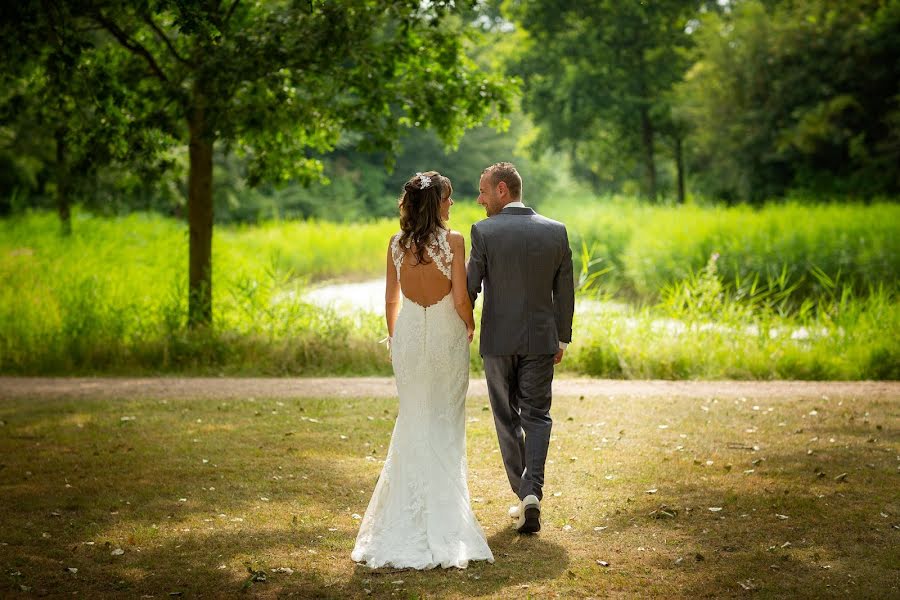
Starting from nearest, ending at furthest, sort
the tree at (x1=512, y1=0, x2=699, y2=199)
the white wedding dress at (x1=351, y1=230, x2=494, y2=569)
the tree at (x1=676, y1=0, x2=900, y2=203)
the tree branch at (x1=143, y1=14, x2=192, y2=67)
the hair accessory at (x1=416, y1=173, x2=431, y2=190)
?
the white wedding dress at (x1=351, y1=230, x2=494, y2=569), the hair accessory at (x1=416, y1=173, x2=431, y2=190), the tree branch at (x1=143, y1=14, x2=192, y2=67), the tree at (x1=676, y1=0, x2=900, y2=203), the tree at (x1=512, y1=0, x2=699, y2=199)

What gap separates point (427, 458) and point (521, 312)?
1.01m

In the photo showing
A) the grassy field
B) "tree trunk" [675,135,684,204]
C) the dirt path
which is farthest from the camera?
"tree trunk" [675,135,684,204]

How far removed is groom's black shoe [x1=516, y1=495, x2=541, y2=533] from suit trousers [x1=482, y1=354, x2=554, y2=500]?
0.13 feet

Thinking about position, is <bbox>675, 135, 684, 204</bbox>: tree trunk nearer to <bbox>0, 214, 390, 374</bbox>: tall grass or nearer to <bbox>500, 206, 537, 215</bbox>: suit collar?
<bbox>0, 214, 390, 374</bbox>: tall grass

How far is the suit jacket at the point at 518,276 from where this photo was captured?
5.75 m

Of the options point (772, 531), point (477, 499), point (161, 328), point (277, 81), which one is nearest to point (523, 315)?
point (477, 499)

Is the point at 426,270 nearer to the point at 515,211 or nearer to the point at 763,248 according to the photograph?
the point at 515,211

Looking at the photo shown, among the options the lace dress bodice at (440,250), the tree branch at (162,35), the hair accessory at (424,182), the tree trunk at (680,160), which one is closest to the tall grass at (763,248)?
the tree branch at (162,35)

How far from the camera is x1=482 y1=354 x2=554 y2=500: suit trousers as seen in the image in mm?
5766

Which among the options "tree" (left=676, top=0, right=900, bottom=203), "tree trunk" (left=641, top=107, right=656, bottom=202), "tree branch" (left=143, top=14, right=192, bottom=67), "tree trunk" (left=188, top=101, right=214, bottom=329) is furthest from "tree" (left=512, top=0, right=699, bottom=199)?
"tree branch" (left=143, top=14, right=192, bottom=67)

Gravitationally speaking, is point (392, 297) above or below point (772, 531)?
above

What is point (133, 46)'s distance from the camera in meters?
12.9

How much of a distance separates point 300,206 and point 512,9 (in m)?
13.3

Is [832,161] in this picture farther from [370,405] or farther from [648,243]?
[370,405]
